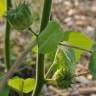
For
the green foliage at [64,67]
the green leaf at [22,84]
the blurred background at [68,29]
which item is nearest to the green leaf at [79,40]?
→ the green foliage at [64,67]

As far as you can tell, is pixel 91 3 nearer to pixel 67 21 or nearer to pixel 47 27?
pixel 67 21

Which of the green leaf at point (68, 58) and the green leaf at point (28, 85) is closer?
the green leaf at point (68, 58)

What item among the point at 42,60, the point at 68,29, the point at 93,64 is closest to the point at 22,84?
the point at 42,60

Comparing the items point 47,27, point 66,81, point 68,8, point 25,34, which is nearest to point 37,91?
point 66,81

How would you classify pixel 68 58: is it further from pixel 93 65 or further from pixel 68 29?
pixel 68 29

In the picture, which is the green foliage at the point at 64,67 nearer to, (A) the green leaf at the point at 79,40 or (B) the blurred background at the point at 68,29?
(A) the green leaf at the point at 79,40

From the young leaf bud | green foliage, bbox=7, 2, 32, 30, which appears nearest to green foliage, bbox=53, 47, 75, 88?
the young leaf bud
